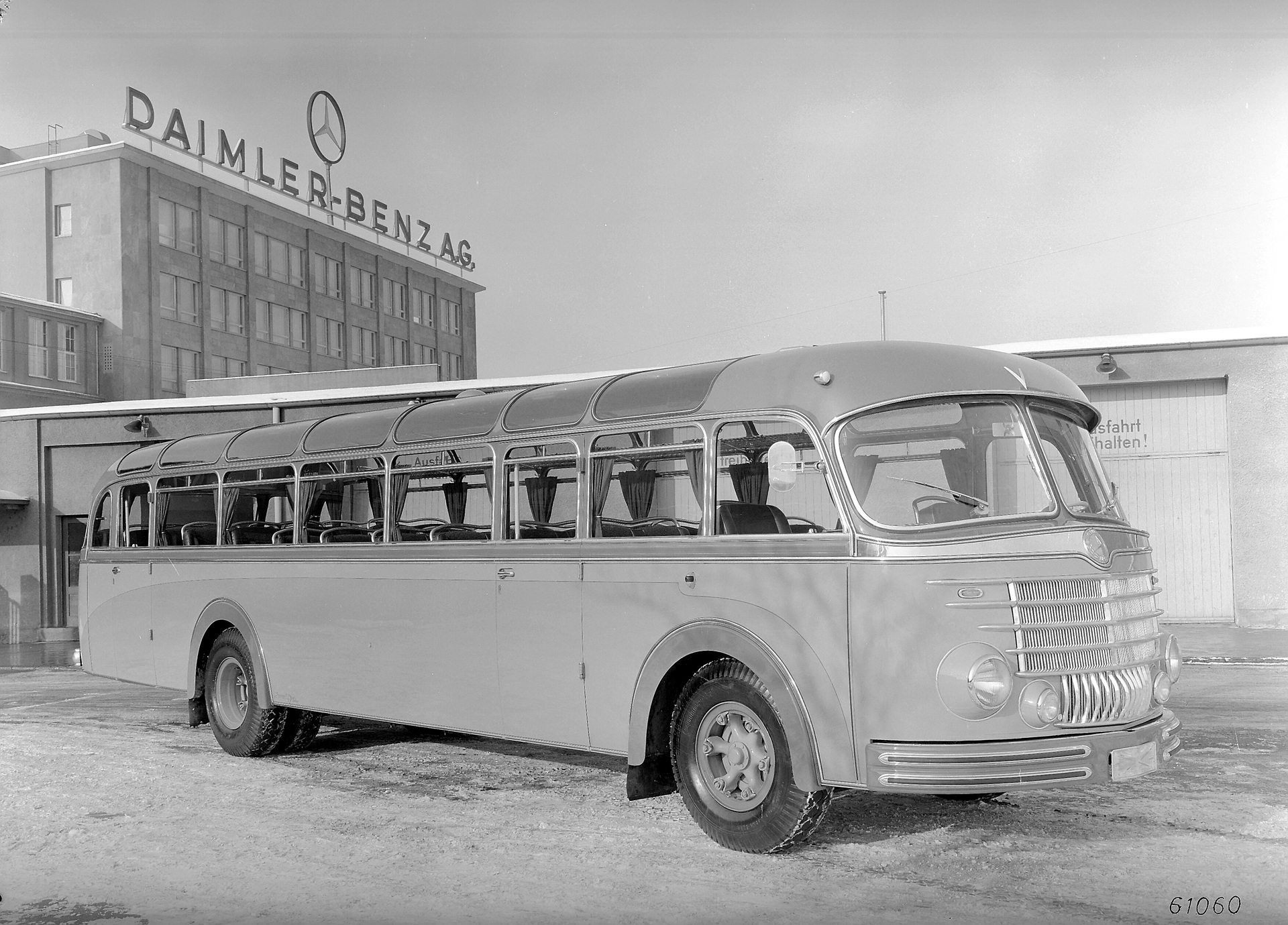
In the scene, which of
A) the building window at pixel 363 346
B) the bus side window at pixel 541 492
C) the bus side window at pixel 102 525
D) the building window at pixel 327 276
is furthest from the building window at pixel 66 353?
the bus side window at pixel 541 492

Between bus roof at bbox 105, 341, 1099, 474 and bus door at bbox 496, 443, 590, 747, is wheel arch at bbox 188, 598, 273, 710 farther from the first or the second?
bus door at bbox 496, 443, 590, 747

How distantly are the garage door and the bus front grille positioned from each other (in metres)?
13.4

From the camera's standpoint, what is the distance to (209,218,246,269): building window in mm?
59656

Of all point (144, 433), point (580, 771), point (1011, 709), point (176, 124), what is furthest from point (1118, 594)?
point (176, 124)

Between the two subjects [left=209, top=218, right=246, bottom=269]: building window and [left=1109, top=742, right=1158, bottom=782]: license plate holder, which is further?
[left=209, top=218, right=246, bottom=269]: building window

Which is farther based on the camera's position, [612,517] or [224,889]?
[612,517]

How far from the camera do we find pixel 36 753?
9.94 meters

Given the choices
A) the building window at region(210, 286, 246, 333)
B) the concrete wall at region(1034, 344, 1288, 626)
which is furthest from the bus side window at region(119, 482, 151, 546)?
the building window at region(210, 286, 246, 333)

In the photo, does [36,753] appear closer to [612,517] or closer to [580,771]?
[580,771]

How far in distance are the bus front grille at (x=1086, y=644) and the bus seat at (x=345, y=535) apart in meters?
5.21

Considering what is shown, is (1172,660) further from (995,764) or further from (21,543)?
(21,543)

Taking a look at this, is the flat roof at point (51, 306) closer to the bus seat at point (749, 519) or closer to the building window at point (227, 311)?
the building window at point (227, 311)

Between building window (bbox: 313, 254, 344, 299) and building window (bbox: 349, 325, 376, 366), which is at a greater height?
building window (bbox: 313, 254, 344, 299)

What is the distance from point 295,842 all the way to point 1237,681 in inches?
409
